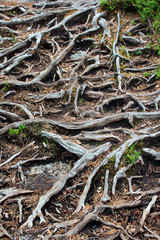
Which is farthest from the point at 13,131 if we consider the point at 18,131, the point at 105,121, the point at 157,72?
the point at 157,72

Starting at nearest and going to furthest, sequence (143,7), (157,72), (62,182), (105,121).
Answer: (62,182), (105,121), (157,72), (143,7)

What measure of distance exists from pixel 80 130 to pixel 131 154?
1441mm

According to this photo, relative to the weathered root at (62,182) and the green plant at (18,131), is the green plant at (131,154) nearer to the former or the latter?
the weathered root at (62,182)

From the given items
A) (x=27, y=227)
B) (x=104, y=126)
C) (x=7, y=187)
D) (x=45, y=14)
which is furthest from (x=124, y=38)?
(x=27, y=227)

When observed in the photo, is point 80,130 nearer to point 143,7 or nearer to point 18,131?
point 18,131

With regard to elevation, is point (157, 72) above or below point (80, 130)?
above

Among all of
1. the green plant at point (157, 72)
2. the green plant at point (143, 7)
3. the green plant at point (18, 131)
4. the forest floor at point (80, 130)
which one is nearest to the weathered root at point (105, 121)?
the forest floor at point (80, 130)

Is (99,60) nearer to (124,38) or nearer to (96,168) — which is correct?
(124,38)

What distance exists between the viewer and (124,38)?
938 centimetres

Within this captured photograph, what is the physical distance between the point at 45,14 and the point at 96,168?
7.91 metres

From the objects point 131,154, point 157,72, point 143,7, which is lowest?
point 131,154

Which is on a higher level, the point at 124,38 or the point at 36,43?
the point at 36,43

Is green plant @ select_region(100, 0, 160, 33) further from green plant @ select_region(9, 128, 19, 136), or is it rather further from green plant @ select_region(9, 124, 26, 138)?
green plant @ select_region(9, 128, 19, 136)

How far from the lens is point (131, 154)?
5.11m
